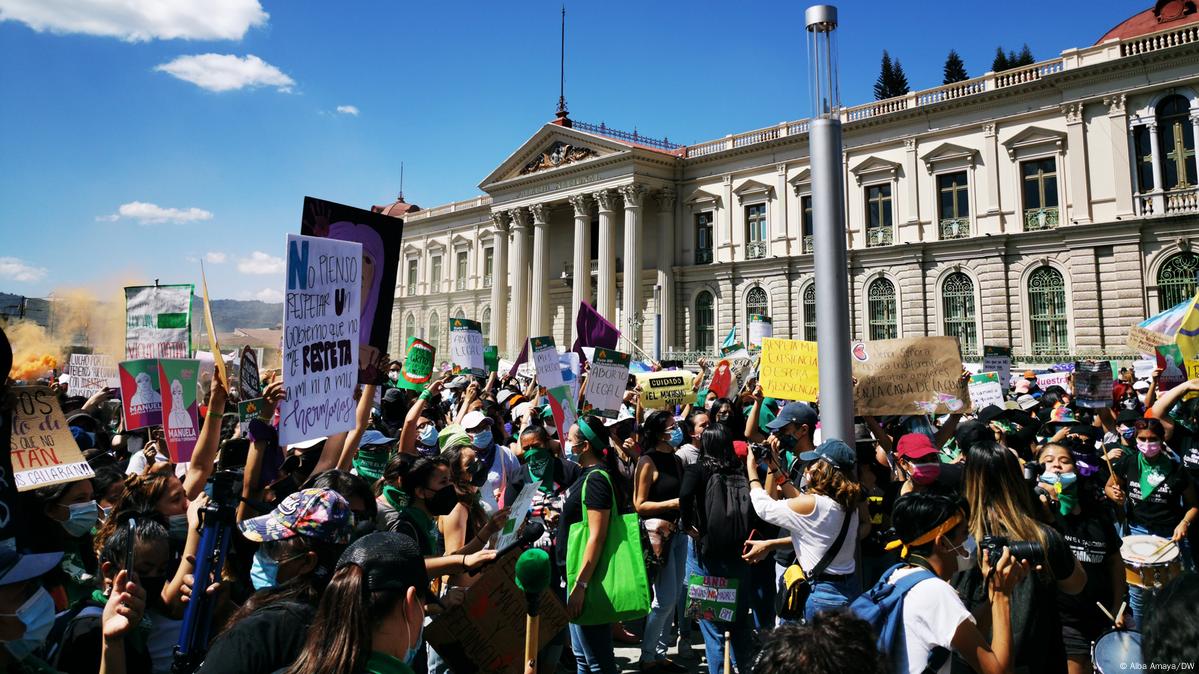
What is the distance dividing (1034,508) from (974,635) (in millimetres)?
1267

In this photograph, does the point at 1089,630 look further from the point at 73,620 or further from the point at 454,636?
the point at 73,620

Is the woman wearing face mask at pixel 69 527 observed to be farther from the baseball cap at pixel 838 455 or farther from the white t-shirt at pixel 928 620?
the baseball cap at pixel 838 455

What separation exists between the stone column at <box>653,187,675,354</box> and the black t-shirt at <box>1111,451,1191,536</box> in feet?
102

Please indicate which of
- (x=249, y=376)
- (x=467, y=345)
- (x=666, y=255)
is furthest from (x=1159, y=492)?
(x=666, y=255)

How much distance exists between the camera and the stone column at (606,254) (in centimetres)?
3734

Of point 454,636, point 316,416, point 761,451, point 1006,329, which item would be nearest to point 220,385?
point 316,416

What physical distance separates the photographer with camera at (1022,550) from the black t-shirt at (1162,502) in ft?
9.76

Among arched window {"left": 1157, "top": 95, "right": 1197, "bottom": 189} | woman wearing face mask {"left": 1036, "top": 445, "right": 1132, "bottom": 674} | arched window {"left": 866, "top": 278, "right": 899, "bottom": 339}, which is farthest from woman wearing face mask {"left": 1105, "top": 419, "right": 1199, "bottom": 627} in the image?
arched window {"left": 866, "top": 278, "right": 899, "bottom": 339}

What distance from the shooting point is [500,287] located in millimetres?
43312

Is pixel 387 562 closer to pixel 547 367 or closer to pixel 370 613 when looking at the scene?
pixel 370 613

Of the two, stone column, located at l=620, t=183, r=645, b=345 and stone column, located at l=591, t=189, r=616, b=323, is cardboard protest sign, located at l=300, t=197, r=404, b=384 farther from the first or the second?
stone column, located at l=591, t=189, r=616, b=323

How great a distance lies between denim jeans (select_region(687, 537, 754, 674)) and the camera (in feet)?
14.7

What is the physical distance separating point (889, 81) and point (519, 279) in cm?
3140

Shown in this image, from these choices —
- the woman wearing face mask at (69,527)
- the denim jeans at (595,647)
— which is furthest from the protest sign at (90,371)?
the denim jeans at (595,647)
